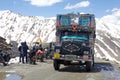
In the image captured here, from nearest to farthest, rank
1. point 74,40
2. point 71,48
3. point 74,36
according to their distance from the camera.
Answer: point 71,48 < point 74,40 < point 74,36

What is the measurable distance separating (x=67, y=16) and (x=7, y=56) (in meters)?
6.76

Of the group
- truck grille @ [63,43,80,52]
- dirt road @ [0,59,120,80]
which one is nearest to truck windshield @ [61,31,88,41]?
truck grille @ [63,43,80,52]

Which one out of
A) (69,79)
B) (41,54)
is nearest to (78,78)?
(69,79)

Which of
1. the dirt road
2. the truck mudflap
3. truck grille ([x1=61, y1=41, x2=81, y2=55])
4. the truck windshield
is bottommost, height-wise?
the dirt road

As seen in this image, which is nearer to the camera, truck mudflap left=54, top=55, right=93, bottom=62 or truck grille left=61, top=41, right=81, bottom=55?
truck mudflap left=54, top=55, right=93, bottom=62

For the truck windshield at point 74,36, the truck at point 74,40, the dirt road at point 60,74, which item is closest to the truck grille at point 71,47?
the truck at point 74,40

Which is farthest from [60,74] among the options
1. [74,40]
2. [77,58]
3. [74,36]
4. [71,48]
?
[74,36]

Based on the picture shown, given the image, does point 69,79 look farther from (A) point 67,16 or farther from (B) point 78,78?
(A) point 67,16

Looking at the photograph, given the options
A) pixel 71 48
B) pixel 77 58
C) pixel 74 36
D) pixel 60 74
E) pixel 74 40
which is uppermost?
pixel 74 36

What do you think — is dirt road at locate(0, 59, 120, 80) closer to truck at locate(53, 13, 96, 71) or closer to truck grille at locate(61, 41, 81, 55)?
truck at locate(53, 13, 96, 71)

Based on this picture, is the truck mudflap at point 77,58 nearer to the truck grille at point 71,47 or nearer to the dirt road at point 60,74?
the truck grille at point 71,47

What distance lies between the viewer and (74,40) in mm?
28141

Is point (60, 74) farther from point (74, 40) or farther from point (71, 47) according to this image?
point (74, 40)

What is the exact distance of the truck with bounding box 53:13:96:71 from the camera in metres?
27.6
